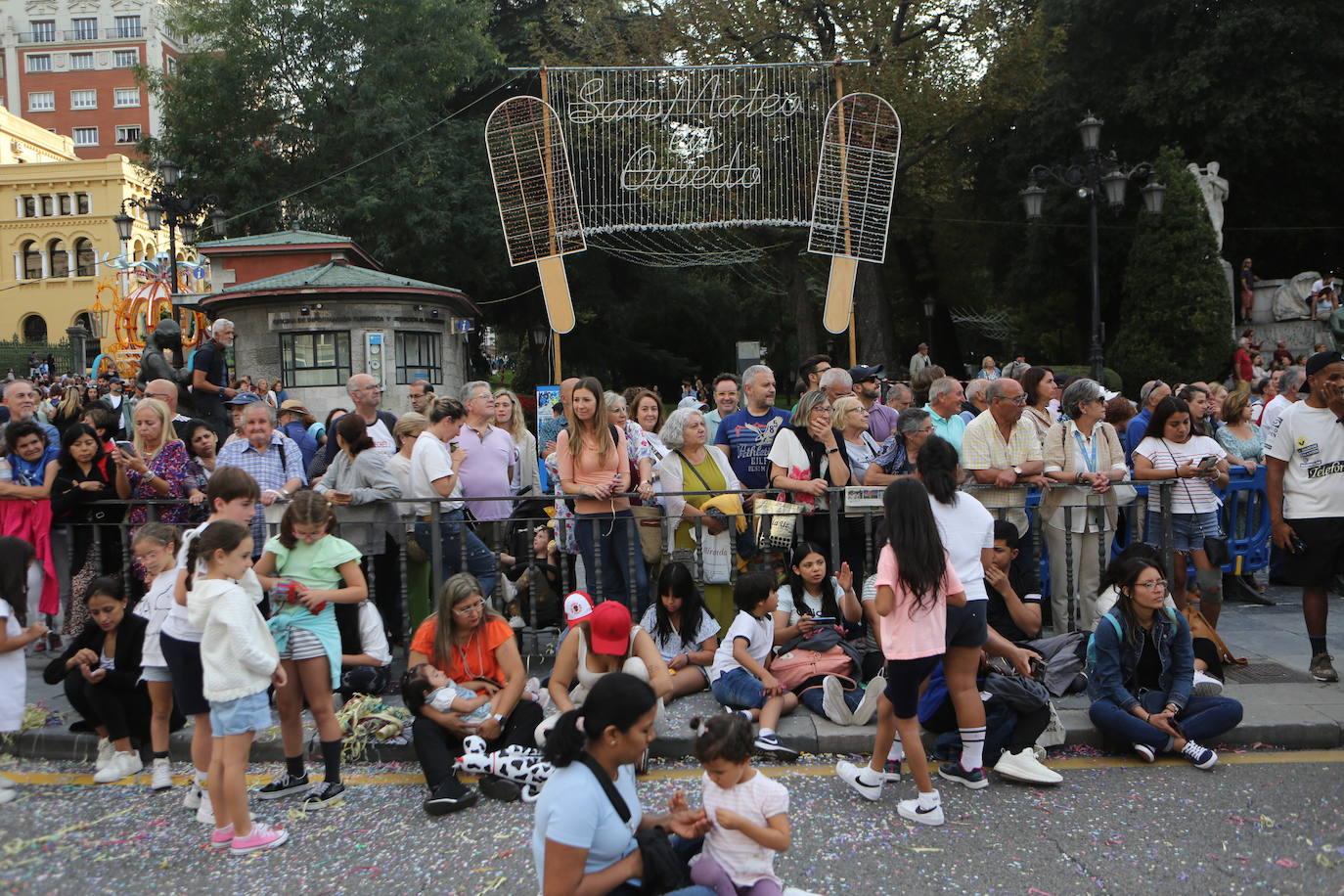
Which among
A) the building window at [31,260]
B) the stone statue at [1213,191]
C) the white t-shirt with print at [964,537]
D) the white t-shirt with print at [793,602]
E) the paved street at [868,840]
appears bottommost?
the paved street at [868,840]

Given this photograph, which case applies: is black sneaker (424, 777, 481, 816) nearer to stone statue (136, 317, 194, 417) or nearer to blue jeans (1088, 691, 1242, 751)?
blue jeans (1088, 691, 1242, 751)

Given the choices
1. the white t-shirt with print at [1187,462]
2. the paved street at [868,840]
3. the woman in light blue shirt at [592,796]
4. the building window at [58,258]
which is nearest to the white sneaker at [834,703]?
the paved street at [868,840]

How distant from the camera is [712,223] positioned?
535 inches

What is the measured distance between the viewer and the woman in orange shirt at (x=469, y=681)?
17.1 ft

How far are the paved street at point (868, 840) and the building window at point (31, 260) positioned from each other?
72.8m

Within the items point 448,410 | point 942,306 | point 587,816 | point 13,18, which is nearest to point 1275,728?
point 587,816

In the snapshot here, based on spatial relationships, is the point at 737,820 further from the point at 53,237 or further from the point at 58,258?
the point at 58,258

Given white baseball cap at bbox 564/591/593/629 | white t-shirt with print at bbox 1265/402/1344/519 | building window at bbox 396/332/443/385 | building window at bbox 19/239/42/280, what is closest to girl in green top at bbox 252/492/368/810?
white baseball cap at bbox 564/591/593/629

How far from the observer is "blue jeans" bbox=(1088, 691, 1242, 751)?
538 centimetres

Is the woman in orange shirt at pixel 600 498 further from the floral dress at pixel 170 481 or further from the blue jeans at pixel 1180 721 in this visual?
the blue jeans at pixel 1180 721

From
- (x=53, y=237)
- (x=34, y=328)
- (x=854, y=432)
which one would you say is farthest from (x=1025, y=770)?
(x=34, y=328)

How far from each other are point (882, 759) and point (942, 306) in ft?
111

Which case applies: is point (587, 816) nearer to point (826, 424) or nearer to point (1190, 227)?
point (826, 424)

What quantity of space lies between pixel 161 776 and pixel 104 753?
53 centimetres
